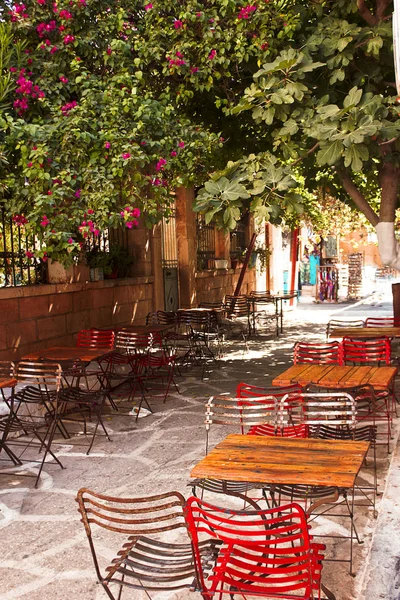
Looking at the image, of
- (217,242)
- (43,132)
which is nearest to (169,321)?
(43,132)

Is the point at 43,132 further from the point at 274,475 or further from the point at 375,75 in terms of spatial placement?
the point at 274,475

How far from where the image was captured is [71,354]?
26.9 ft

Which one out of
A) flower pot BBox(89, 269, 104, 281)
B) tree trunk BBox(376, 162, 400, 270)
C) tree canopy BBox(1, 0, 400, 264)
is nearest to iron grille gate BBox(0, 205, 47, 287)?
tree canopy BBox(1, 0, 400, 264)

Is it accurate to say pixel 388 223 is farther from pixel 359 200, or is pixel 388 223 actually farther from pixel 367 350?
pixel 367 350

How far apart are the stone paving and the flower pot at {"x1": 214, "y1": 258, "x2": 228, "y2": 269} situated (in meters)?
8.06

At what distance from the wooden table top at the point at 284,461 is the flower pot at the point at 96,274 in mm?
7450

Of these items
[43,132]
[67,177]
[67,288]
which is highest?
[43,132]

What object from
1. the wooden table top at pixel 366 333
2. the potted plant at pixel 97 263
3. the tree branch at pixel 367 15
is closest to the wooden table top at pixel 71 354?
the wooden table top at pixel 366 333

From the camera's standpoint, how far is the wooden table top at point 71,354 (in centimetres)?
789

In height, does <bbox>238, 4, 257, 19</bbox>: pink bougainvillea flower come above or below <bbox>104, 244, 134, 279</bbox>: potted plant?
above

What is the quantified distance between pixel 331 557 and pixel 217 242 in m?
15.0

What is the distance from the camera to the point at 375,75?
8.69 meters

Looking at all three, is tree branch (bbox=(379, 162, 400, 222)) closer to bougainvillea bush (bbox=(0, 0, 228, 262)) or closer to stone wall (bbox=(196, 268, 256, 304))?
bougainvillea bush (bbox=(0, 0, 228, 262))

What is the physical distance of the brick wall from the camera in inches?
368
